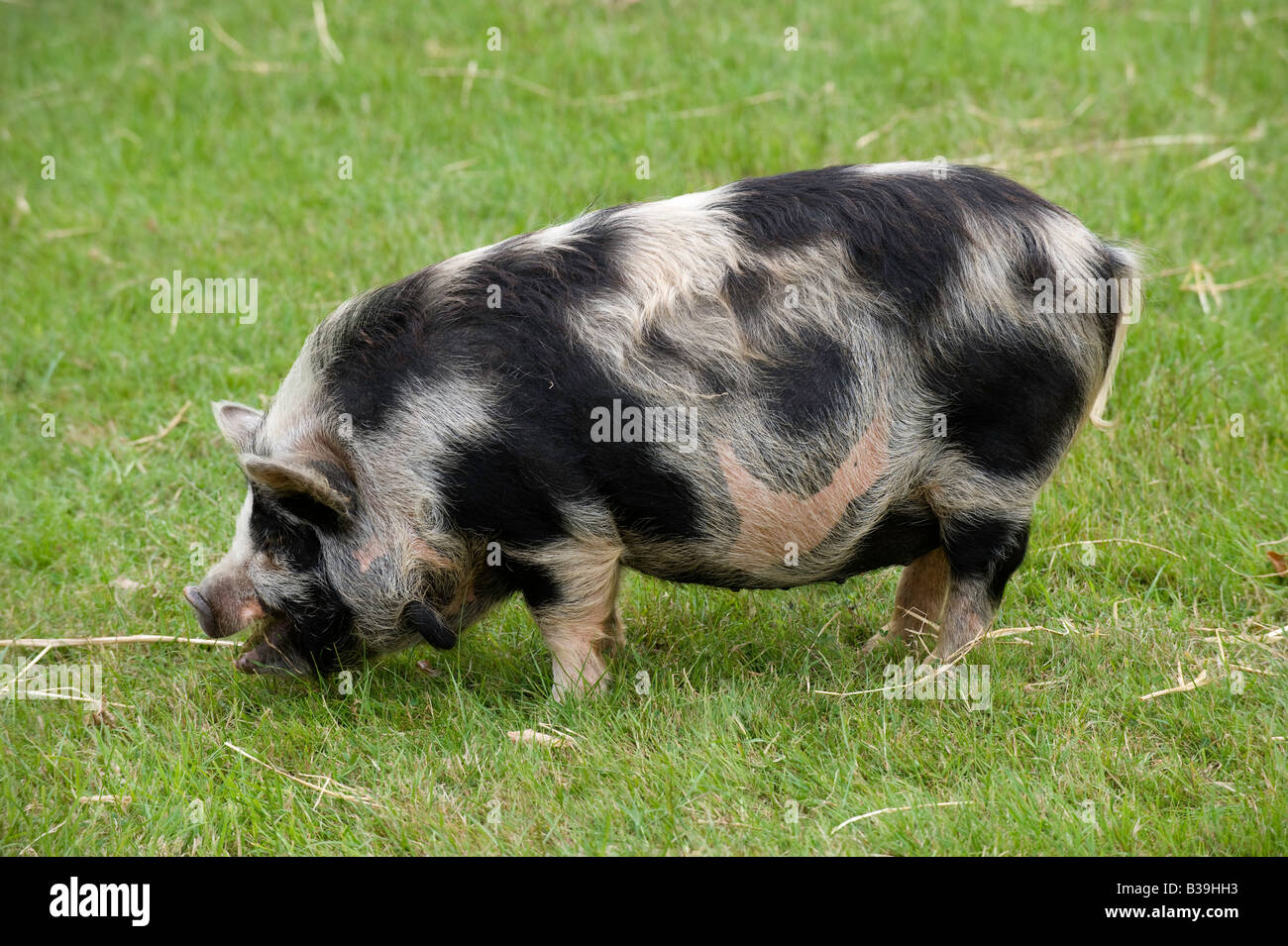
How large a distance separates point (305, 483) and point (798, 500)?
147cm

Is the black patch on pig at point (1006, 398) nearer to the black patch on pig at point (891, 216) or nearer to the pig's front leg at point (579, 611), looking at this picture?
the black patch on pig at point (891, 216)

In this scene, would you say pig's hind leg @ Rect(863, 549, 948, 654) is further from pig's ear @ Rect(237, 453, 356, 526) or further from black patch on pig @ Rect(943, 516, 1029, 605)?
pig's ear @ Rect(237, 453, 356, 526)

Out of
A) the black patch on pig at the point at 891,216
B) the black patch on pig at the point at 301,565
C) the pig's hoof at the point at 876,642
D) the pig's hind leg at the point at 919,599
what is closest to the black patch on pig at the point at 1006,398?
the black patch on pig at the point at 891,216

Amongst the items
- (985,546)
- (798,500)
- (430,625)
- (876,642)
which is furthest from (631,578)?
(985,546)

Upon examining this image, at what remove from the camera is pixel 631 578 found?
5871mm

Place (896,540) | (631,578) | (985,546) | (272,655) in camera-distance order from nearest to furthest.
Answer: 1. (985,546)
2. (896,540)
3. (272,655)
4. (631,578)

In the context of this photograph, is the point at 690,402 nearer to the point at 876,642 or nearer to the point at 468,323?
the point at 468,323

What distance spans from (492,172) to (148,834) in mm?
Result: 4905

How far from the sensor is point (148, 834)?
14.4 feet

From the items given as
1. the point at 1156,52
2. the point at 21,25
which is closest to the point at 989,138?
the point at 1156,52

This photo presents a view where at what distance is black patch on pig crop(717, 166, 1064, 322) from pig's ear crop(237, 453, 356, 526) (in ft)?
4.75

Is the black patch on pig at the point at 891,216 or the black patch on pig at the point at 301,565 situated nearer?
the black patch on pig at the point at 891,216

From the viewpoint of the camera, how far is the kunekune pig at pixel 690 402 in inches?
173

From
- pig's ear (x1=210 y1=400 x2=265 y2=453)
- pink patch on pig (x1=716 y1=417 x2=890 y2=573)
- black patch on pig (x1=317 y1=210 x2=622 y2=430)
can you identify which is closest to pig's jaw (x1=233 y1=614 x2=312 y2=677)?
pig's ear (x1=210 y1=400 x2=265 y2=453)
